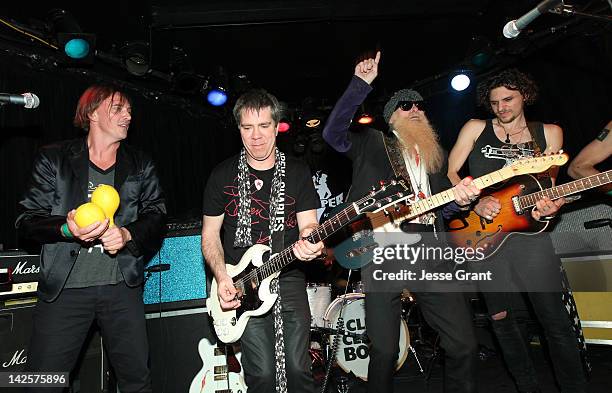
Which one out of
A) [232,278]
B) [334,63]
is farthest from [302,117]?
[232,278]

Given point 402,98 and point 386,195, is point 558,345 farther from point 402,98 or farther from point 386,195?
point 402,98

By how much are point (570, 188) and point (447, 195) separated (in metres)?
1.11

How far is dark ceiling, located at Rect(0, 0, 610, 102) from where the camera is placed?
6.45 m

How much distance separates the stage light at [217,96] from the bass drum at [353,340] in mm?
4028

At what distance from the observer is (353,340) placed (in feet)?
19.6

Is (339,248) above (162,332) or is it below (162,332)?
above

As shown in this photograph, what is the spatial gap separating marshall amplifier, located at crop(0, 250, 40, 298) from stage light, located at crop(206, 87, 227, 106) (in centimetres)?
449

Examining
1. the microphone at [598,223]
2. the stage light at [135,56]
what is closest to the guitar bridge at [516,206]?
the microphone at [598,223]

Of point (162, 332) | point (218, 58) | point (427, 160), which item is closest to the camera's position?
point (427, 160)

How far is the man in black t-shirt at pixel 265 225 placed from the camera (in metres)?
3.05

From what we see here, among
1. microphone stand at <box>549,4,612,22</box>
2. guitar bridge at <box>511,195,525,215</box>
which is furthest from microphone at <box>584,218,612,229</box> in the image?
microphone stand at <box>549,4,612,22</box>

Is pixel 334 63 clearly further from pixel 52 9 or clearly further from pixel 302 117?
pixel 52 9

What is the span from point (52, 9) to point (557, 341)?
6.50 m

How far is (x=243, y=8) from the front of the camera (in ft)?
22.5
